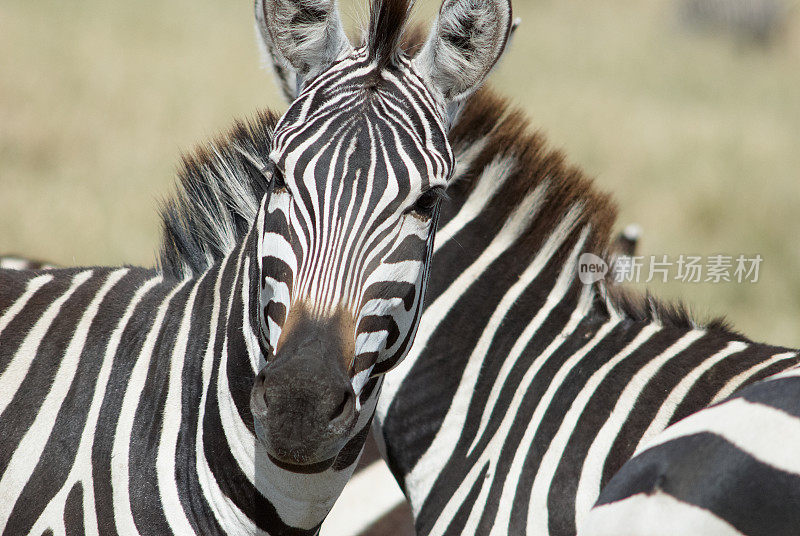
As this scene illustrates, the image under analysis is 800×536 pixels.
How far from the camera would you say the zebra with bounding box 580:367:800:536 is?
73.2 inches

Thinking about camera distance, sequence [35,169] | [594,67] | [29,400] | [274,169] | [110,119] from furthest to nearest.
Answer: [594,67]
[110,119]
[35,169]
[29,400]
[274,169]

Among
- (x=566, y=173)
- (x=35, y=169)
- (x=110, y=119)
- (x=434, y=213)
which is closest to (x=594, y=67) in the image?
(x=110, y=119)

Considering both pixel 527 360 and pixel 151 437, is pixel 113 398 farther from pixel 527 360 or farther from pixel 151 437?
pixel 527 360

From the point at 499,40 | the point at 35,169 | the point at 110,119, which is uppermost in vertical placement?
the point at 110,119

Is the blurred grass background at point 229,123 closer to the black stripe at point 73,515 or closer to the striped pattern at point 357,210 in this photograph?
the striped pattern at point 357,210

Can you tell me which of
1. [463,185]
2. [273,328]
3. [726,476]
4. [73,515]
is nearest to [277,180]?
[273,328]

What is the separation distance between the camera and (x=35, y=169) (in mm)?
9258

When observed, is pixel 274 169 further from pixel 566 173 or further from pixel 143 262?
pixel 143 262

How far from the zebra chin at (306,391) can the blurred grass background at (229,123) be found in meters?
4.69

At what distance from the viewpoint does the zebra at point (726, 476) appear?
6.10ft

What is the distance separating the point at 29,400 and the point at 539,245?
2.30 meters

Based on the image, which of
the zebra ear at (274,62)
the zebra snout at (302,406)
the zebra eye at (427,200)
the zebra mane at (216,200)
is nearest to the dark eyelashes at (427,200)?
the zebra eye at (427,200)

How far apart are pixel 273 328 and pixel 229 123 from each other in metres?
7.83

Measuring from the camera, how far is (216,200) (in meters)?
2.94
